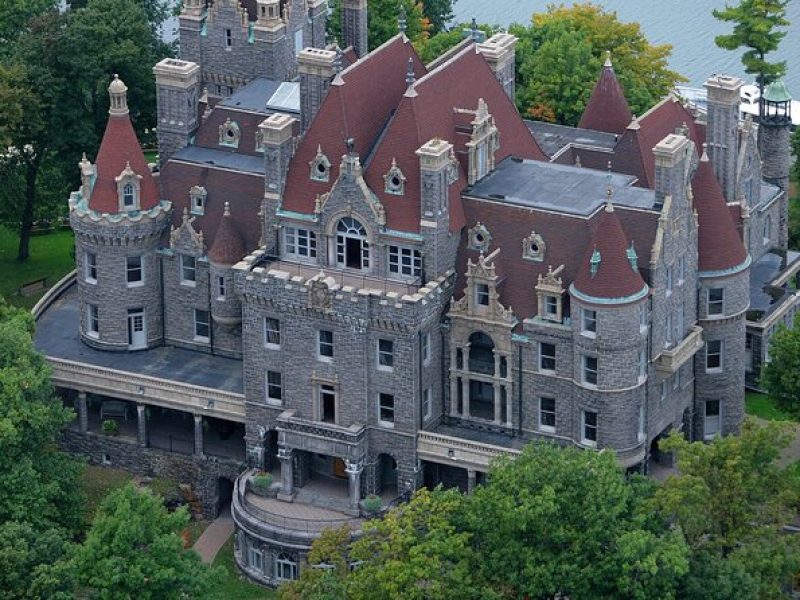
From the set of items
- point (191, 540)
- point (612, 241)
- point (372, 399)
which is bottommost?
point (191, 540)

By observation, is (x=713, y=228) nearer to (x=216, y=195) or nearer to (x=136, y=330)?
(x=216, y=195)

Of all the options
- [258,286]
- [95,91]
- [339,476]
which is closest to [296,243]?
[258,286]

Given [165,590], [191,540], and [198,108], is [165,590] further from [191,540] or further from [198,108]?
[198,108]

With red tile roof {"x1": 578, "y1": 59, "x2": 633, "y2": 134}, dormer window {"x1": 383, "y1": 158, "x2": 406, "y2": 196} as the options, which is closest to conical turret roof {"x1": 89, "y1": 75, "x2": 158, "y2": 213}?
dormer window {"x1": 383, "y1": 158, "x2": 406, "y2": 196}

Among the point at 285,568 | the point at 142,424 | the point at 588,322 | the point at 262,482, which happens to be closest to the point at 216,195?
the point at 142,424

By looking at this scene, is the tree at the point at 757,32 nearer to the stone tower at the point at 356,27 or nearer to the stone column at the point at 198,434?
the stone tower at the point at 356,27

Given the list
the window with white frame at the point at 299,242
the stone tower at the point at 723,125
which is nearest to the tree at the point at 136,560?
the window with white frame at the point at 299,242
